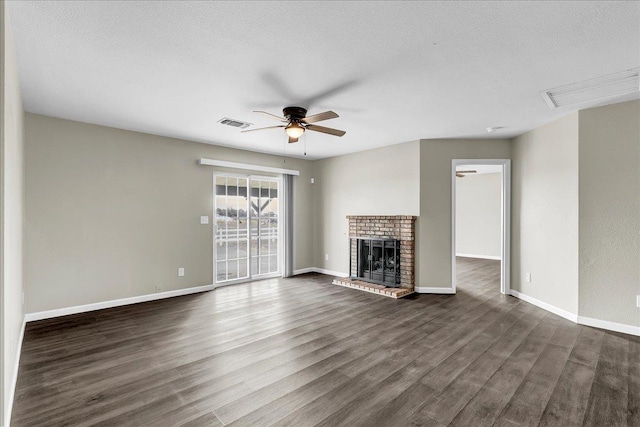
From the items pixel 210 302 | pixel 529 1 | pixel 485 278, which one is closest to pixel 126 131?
pixel 210 302

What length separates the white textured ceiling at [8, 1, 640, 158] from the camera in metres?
1.93

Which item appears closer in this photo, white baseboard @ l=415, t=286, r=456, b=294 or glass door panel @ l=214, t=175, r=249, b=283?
white baseboard @ l=415, t=286, r=456, b=294

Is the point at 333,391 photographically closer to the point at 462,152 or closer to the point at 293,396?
the point at 293,396

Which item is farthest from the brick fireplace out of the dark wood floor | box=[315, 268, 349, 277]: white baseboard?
the dark wood floor

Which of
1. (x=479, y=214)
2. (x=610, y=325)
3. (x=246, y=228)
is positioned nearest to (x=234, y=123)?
(x=246, y=228)

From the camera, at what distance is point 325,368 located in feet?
8.64

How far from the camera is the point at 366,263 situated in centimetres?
584

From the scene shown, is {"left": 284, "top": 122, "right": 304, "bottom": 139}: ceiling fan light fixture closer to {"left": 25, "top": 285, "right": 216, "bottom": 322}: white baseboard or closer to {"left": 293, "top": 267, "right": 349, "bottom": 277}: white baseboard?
{"left": 25, "top": 285, "right": 216, "bottom": 322}: white baseboard

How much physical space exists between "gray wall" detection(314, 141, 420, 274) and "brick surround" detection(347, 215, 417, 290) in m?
0.19

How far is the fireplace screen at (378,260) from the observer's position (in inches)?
211

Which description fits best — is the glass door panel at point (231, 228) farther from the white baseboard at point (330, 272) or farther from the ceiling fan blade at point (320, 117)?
the ceiling fan blade at point (320, 117)

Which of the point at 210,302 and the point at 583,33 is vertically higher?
the point at 583,33

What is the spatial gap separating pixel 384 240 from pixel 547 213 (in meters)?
2.41

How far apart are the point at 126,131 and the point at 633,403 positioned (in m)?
6.17
